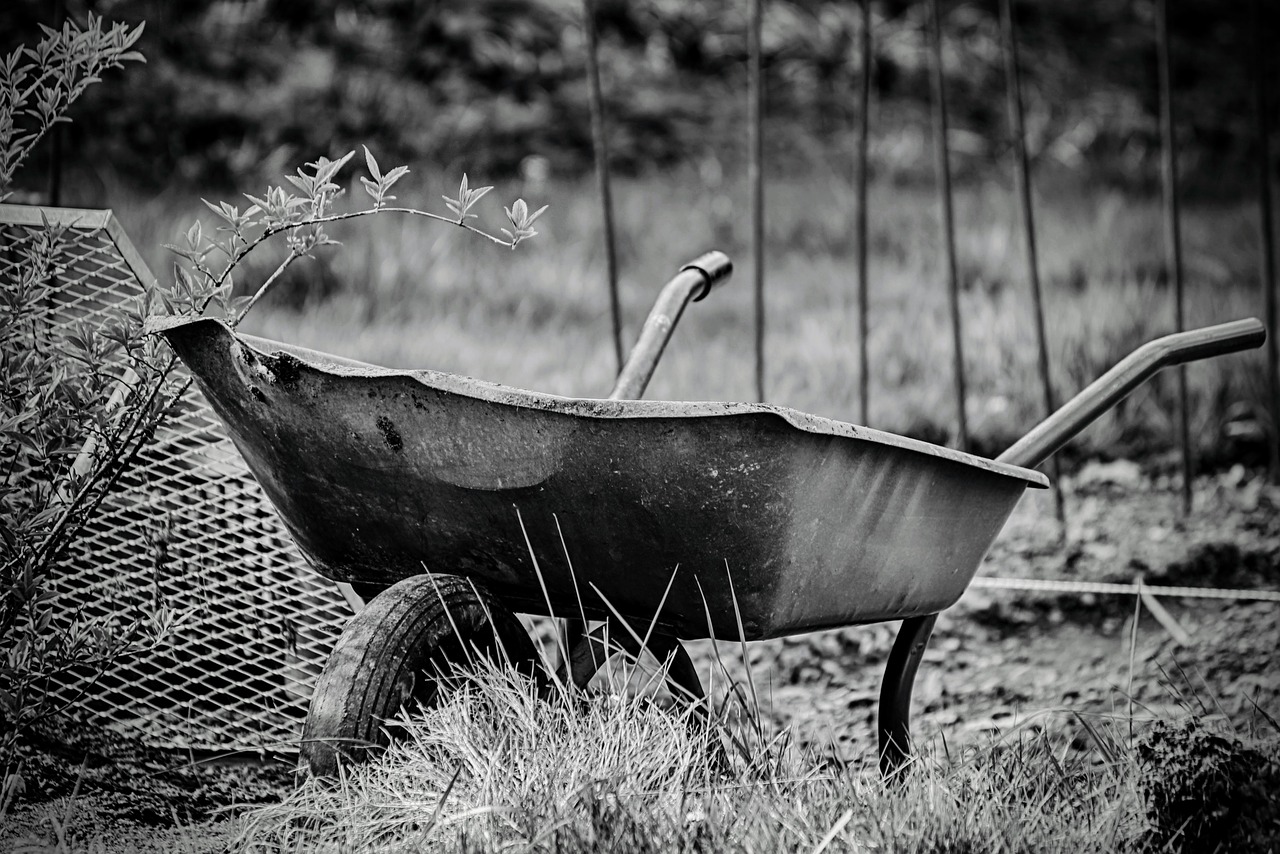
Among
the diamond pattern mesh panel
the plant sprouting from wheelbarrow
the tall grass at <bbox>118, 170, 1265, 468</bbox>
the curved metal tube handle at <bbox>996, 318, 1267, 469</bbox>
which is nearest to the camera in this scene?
the plant sprouting from wheelbarrow

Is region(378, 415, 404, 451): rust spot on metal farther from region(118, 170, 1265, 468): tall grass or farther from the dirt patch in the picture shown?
region(118, 170, 1265, 468): tall grass

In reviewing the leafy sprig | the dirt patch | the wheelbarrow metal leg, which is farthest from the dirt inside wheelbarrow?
the leafy sprig

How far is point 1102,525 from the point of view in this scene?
278 cm

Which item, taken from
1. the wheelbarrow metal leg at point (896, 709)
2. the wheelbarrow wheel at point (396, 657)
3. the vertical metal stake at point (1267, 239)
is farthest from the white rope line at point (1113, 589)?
the wheelbarrow wheel at point (396, 657)

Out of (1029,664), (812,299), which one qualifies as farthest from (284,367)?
(812,299)

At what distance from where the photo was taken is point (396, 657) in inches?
49.8

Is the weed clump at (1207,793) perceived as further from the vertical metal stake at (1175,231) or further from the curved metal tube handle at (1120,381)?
the vertical metal stake at (1175,231)

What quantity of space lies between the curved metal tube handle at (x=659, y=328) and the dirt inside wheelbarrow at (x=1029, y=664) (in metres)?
0.49

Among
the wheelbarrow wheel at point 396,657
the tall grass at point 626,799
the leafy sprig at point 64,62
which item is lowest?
the tall grass at point 626,799

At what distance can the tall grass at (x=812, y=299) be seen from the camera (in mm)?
3154

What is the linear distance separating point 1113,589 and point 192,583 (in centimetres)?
168

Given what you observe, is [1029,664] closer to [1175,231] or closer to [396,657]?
[1175,231]

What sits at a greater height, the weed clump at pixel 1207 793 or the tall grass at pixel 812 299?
the tall grass at pixel 812 299

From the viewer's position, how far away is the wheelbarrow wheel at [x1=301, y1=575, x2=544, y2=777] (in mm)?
1225
